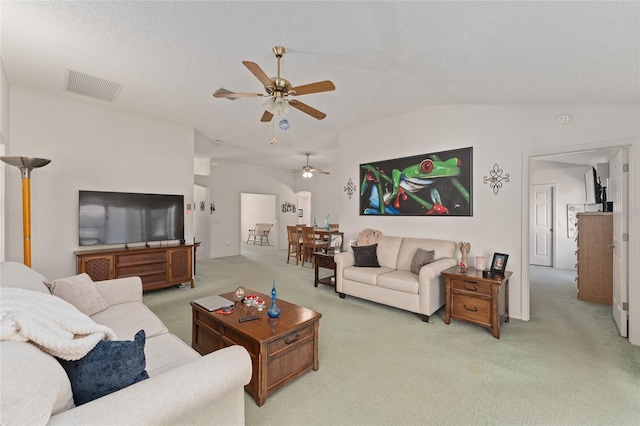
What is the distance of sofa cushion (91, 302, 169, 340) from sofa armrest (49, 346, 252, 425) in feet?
3.29

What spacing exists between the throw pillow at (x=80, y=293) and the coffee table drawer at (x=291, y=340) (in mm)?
1536

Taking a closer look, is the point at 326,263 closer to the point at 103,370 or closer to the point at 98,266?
the point at 98,266

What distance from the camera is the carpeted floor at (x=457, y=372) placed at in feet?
6.01

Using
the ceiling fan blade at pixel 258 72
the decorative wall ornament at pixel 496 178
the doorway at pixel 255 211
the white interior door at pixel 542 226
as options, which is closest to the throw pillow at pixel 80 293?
the ceiling fan blade at pixel 258 72

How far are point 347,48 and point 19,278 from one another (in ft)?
9.67

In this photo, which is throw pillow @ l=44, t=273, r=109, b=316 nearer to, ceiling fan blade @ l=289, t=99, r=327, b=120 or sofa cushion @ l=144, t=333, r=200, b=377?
sofa cushion @ l=144, t=333, r=200, b=377

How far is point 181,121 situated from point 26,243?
104 inches

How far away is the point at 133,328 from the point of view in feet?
6.86

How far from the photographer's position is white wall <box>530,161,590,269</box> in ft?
20.7

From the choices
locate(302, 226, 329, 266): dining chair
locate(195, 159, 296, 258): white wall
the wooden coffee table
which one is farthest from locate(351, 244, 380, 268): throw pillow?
locate(195, 159, 296, 258): white wall

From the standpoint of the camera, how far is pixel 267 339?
192 cm

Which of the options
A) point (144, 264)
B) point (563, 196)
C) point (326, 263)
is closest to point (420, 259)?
point (326, 263)

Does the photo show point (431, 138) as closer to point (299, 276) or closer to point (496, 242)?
point (496, 242)

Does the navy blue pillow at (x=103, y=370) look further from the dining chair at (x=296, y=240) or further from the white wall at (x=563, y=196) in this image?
the white wall at (x=563, y=196)
